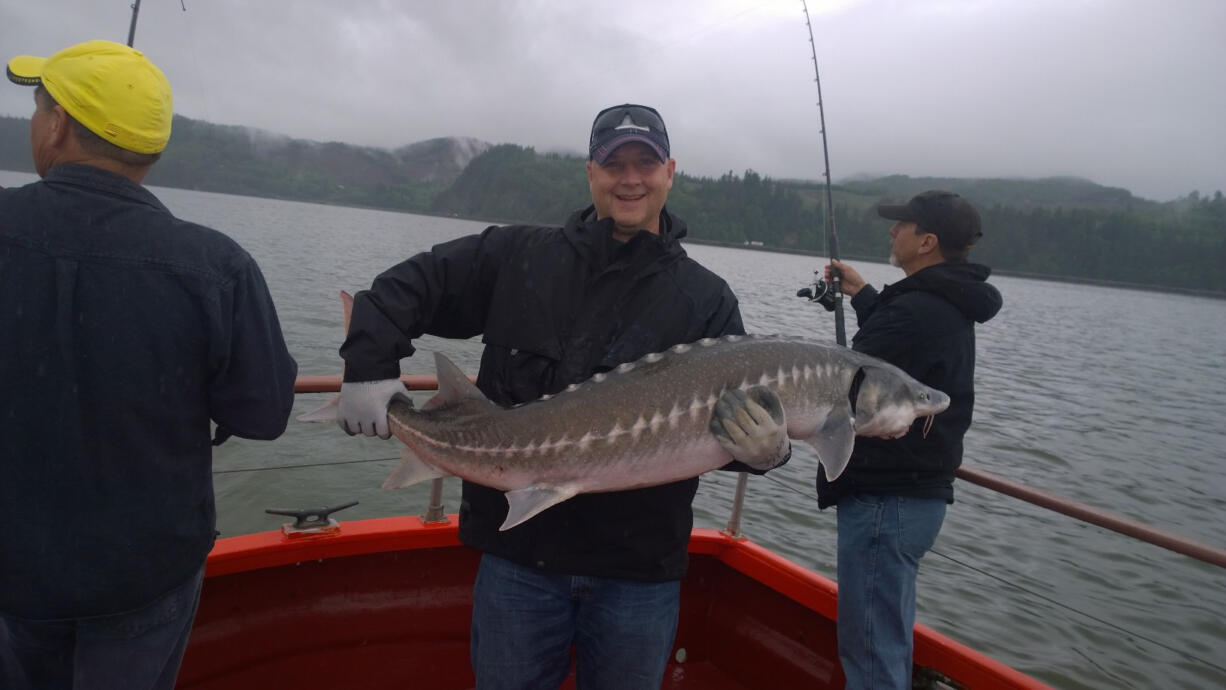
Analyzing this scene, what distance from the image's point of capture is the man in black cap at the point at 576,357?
2436 mm

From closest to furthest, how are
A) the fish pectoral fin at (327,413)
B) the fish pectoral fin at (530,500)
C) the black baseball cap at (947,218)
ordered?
the fish pectoral fin at (530,500) < the fish pectoral fin at (327,413) < the black baseball cap at (947,218)

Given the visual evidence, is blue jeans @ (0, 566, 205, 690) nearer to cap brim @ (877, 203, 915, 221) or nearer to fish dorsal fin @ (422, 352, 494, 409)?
fish dorsal fin @ (422, 352, 494, 409)

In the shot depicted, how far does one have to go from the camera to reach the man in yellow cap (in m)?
1.79

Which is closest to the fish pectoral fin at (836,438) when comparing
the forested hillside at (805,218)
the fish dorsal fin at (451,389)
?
the fish dorsal fin at (451,389)

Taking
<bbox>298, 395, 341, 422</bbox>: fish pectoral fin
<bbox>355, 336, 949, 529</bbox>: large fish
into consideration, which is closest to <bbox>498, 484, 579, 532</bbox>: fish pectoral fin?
<bbox>355, 336, 949, 529</bbox>: large fish

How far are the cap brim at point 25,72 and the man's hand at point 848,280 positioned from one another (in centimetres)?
420

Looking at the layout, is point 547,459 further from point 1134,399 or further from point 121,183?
point 1134,399

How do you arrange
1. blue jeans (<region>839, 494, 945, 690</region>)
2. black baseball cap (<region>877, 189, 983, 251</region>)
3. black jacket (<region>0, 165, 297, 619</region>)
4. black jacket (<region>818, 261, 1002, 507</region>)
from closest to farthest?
black jacket (<region>0, 165, 297, 619</region>) → blue jeans (<region>839, 494, 945, 690</region>) → black jacket (<region>818, 261, 1002, 507</region>) → black baseball cap (<region>877, 189, 983, 251</region>)

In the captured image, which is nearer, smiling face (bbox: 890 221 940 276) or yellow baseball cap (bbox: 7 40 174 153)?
yellow baseball cap (bbox: 7 40 174 153)

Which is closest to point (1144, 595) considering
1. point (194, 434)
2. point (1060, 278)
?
point (194, 434)

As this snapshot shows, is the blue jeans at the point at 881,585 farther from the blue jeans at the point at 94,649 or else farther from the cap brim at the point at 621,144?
the blue jeans at the point at 94,649

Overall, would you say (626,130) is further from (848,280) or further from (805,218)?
(805,218)

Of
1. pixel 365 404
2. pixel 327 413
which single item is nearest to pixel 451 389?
pixel 365 404

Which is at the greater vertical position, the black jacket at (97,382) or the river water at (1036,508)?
the black jacket at (97,382)
